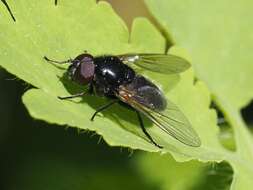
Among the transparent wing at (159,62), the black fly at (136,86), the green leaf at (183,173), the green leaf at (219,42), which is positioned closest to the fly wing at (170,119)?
the black fly at (136,86)

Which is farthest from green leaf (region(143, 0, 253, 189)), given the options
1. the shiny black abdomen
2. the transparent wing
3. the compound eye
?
the compound eye

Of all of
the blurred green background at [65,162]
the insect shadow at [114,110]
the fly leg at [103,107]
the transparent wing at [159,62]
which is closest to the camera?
the fly leg at [103,107]

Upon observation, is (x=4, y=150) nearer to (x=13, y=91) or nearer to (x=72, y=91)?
(x=13, y=91)

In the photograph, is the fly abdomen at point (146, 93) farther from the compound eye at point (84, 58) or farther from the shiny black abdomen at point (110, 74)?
the compound eye at point (84, 58)

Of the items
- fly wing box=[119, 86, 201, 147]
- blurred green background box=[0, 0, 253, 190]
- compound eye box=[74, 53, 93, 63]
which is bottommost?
blurred green background box=[0, 0, 253, 190]

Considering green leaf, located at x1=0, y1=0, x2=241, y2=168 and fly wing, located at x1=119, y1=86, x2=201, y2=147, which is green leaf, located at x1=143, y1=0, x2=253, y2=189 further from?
fly wing, located at x1=119, y1=86, x2=201, y2=147

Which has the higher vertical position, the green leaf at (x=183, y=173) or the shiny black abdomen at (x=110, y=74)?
the shiny black abdomen at (x=110, y=74)
